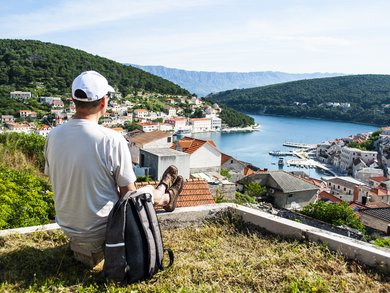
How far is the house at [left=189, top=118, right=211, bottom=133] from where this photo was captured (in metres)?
65.5

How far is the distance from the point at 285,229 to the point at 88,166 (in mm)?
1276

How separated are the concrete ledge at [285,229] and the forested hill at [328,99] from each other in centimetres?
8470

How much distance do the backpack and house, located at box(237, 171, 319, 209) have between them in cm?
1603


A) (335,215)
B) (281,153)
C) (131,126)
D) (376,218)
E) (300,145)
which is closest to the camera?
(335,215)

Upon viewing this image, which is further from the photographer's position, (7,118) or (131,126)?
(131,126)

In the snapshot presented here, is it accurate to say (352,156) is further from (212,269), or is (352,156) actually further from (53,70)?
(53,70)

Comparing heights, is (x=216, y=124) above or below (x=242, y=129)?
above

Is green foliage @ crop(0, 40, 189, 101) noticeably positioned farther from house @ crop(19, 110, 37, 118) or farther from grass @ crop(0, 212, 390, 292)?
grass @ crop(0, 212, 390, 292)

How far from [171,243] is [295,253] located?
2.29ft

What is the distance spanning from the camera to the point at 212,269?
6.18ft

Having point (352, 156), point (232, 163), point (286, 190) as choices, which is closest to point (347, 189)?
point (232, 163)

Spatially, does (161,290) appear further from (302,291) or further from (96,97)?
(96,97)

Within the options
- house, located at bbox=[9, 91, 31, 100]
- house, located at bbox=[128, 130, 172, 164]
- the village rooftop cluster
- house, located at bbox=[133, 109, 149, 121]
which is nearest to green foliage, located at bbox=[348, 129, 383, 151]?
the village rooftop cluster

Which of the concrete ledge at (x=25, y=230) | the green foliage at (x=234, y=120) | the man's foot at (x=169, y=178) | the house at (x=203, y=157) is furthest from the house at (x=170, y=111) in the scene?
the man's foot at (x=169, y=178)
